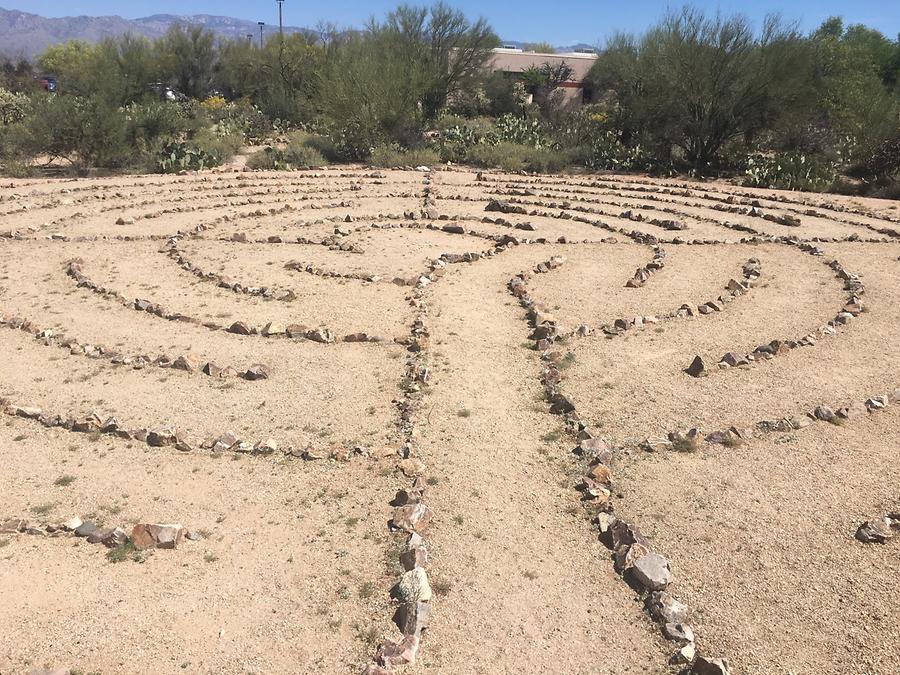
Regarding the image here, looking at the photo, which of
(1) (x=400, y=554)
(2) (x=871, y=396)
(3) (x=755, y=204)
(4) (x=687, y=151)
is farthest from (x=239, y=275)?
(4) (x=687, y=151)

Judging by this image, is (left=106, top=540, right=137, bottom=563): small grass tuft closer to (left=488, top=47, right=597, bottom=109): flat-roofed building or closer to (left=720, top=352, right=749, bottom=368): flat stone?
(left=720, top=352, right=749, bottom=368): flat stone

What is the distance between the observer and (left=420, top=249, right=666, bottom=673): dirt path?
446 centimetres

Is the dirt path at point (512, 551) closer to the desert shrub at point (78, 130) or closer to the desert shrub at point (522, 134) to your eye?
the desert shrub at point (78, 130)

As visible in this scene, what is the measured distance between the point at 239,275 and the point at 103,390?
175 inches

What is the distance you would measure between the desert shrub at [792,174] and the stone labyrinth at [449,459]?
9.31 meters

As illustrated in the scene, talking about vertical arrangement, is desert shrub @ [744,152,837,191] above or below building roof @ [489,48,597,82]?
below

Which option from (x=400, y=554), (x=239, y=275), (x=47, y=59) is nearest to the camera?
(x=400, y=554)

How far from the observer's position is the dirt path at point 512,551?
14.6ft

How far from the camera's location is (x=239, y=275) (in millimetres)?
11953

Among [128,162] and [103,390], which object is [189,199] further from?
[103,390]

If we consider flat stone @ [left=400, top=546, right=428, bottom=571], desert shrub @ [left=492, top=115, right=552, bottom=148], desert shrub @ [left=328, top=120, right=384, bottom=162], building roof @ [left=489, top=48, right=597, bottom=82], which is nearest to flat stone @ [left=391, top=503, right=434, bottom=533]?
flat stone @ [left=400, top=546, right=428, bottom=571]

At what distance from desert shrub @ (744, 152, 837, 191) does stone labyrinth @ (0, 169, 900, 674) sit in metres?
9.31

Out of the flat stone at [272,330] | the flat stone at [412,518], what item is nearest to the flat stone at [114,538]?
the flat stone at [412,518]

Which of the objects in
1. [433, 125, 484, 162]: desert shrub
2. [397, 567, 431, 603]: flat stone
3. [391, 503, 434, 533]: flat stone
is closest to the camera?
[397, 567, 431, 603]: flat stone
